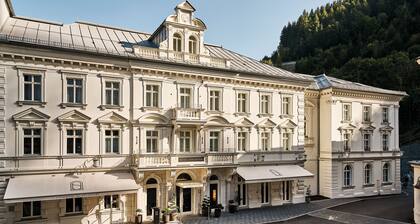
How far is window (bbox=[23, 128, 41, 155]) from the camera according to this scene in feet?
59.6

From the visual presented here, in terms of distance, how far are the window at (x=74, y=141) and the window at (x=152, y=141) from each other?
171 inches

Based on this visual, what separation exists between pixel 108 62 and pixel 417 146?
47046 mm

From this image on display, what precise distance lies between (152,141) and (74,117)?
17.6ft

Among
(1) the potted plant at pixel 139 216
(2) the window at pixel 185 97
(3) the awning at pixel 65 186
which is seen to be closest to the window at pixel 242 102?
(2) the window at pixel 185 97

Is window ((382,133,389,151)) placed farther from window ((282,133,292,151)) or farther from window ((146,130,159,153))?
window ((146,130,159,153))

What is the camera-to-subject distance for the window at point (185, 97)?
75.0ft

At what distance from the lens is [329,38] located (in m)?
92.8

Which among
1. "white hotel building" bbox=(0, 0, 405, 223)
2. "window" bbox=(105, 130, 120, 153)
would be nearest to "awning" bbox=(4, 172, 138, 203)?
"white hotel building" bbox=(0, 0, 405, 223)

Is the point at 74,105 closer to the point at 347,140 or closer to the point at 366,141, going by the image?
the point at 347,140

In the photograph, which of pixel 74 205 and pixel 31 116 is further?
pixel 74 205

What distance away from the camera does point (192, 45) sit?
76.9 ft

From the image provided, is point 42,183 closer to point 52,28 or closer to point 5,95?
point 5,95

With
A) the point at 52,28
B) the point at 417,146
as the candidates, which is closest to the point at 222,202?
the point at 52,28

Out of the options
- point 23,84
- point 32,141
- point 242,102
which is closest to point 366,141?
point 242,102
